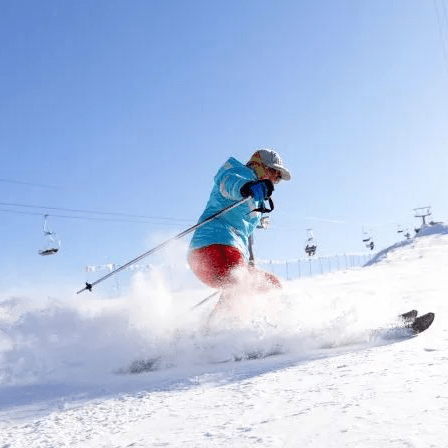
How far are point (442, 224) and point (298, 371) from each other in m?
29.6

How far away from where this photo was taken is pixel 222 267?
404 cm

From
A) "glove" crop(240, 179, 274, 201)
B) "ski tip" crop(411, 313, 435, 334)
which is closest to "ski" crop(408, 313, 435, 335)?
"ski tip" crop(411, 313, 435, 334)

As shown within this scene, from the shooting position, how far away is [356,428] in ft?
4.52

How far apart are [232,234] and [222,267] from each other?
0.36 meters

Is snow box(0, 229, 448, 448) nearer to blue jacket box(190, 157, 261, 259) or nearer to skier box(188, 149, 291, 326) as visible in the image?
skier box(188, 149, 291, 326)

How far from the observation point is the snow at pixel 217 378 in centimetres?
149

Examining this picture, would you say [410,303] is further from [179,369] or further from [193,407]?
[193,407]

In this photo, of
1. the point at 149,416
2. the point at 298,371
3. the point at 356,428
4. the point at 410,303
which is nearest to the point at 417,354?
the point at 298,371

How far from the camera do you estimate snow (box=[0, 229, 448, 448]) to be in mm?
1485

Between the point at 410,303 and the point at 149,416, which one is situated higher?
the point at 410,303

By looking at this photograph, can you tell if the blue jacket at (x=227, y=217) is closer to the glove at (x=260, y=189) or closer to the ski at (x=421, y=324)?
the glove at (x=260, y=189)

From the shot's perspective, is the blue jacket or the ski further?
the blue jacket

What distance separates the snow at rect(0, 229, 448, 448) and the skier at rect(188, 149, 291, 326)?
0.73 feet

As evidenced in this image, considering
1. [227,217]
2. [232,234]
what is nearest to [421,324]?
[232,234]
